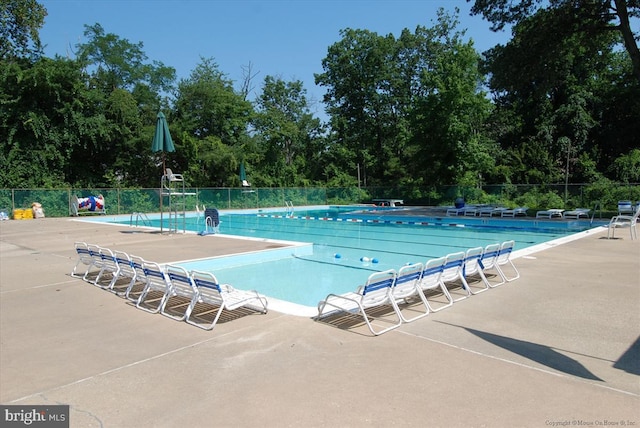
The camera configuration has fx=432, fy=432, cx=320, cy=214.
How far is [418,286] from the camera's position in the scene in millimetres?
5922

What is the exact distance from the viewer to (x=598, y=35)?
20.7 metres

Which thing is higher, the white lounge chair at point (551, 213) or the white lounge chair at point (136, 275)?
the white lounge chair at point (551, 213)

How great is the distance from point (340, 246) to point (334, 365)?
11097 millimetres

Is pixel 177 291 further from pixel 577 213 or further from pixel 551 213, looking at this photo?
pixel 551 213

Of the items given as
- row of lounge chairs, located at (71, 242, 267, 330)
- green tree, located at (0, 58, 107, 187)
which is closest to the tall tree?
row of lounge chairs, located at (71, 242, 267, 330)

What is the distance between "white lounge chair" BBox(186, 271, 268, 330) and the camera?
210 inches

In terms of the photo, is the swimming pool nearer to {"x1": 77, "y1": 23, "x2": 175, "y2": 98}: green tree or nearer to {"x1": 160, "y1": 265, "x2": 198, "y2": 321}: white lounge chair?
{"x1": 160, "y1": 265, "x2": 198, "y2": 321}: white lounge chair

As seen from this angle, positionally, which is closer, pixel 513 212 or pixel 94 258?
pixel 94 258

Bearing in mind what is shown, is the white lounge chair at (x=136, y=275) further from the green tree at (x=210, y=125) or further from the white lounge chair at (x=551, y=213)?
the green tree at (x=210, y=125)

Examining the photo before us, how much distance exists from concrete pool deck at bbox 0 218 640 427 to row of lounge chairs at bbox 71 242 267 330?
0.25m

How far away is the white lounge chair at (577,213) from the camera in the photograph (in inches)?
788

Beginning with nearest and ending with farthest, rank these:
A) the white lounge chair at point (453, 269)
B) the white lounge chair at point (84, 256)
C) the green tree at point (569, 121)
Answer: the white lounge chair at point (453, 269)
the white lounge chair at point (84, 256)
the green tree at point (569, 121)

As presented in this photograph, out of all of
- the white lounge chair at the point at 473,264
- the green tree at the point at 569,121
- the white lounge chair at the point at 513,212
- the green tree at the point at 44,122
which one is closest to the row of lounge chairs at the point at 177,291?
the white lounge chair at the point at 473,264

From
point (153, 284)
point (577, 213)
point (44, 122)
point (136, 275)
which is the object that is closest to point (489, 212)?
point (577, 213)
